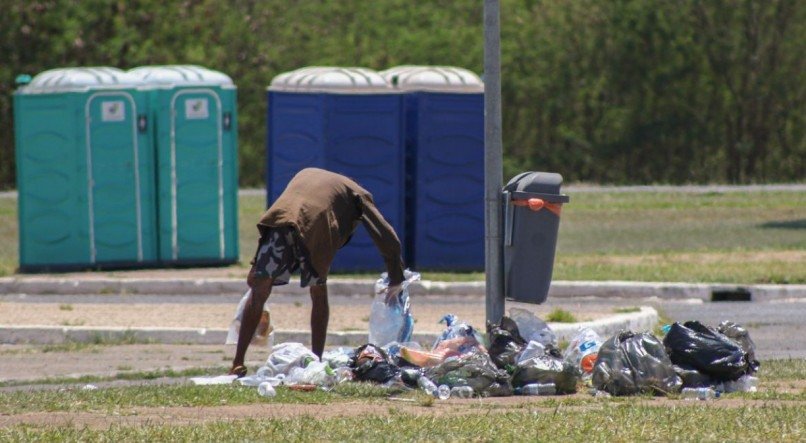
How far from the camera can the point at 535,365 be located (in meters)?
9.09

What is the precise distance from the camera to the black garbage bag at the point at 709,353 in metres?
9.11

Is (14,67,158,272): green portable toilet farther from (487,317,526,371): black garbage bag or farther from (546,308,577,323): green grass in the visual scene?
(487,317,526,371): black garbage bag

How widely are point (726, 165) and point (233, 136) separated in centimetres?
1425

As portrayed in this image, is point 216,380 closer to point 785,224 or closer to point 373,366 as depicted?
point 373,366

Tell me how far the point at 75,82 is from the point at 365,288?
12.6ft

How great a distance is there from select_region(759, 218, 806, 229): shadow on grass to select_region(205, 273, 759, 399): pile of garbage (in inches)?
424

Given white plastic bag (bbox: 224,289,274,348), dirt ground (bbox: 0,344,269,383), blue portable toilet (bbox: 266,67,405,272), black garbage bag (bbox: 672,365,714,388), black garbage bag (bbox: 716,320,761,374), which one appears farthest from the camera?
blue portable toilet (bbox: 266,67,405,272)

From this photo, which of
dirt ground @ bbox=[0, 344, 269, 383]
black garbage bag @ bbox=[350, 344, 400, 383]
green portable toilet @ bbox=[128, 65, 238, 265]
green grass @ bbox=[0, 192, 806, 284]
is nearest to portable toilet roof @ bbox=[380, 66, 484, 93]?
green portable toilet @ bbox=[128, 65, 238, 265]

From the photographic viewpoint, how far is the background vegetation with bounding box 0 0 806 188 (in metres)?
28.1

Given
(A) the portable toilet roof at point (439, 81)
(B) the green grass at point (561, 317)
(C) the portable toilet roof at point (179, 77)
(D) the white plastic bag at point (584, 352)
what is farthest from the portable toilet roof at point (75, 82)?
(D) the white plastic bag at point (584, 352)

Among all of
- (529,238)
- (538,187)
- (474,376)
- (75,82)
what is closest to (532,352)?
(474,376)

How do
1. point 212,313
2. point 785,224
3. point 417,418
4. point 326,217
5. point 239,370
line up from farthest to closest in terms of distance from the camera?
point 785,224 < point 212,313 < point 326,217 < point 239,370 < point 417,418

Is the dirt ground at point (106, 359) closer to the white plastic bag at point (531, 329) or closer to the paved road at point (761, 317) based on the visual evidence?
the white plastic bag at point (531, 329)

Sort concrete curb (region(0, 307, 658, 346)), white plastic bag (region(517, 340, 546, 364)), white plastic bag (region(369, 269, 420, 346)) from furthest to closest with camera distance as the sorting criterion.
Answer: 1. concrete curb (region(0, 307, 658, 346))
2. white plastic bag (region(369, 269, 420, 346))
3. white plastic bag (region(517, 340, 546, 364))
